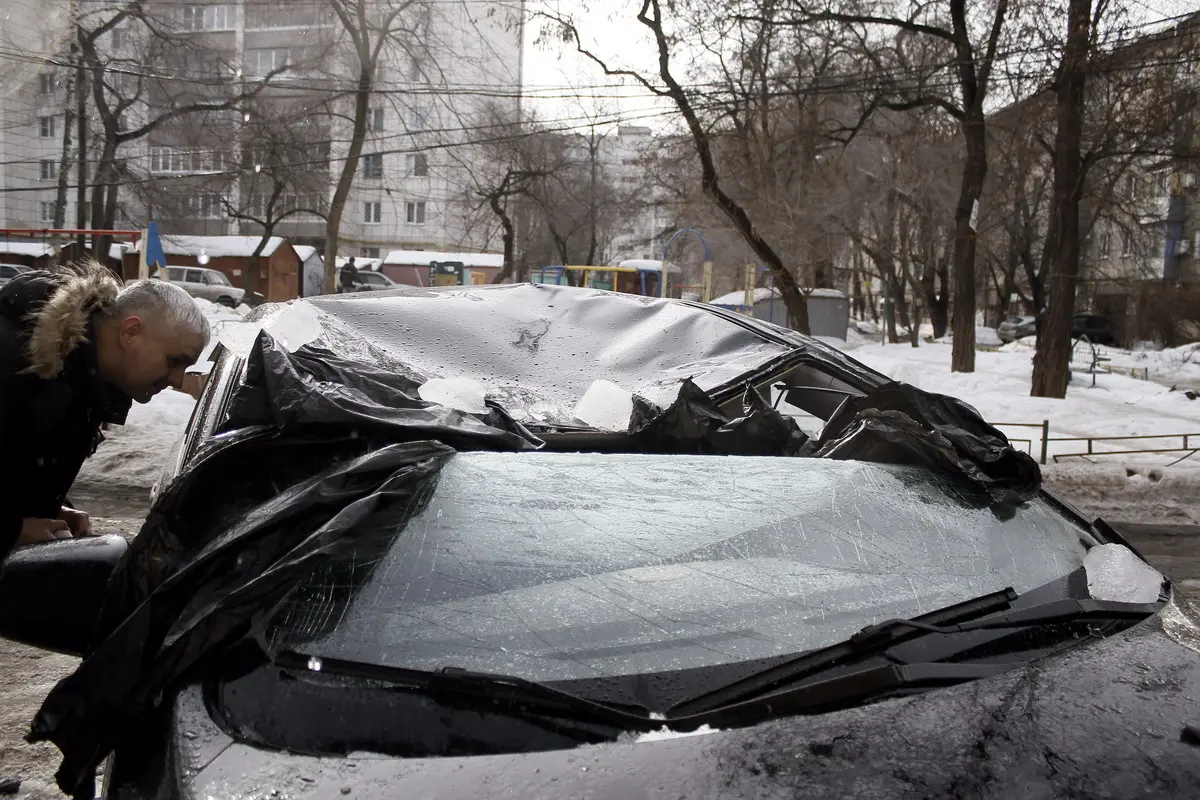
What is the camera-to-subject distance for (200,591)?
1.79m

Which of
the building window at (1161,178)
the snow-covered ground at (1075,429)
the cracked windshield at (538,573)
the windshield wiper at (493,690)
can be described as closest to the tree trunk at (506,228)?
the snow-covered ground at (1075,429)

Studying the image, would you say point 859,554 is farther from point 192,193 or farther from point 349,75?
point 192,193

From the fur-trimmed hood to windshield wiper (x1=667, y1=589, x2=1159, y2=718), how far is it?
174 cm

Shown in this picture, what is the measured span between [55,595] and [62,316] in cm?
81

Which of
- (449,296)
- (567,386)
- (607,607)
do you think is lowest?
(607,607)

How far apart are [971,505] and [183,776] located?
1913 millimetres

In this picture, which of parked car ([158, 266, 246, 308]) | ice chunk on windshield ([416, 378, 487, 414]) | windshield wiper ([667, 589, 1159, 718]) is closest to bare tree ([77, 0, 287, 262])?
parked car ([158, 266, 246, 308])

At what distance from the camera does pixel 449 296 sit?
147 inches

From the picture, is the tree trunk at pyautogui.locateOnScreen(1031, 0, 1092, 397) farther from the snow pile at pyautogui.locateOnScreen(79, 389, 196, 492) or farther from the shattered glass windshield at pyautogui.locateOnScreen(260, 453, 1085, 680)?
the shattered glass windshield at pyautogui.locateOnScreen(260, 453, 1085, 680)

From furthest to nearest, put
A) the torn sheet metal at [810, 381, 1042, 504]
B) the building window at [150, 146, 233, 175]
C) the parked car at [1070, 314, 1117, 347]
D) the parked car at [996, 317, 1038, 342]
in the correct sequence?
the parked car at [996, 317, 1038, 342], the parked car at [1070, 314, 1117, 347], the building window at [150, 146, 233, 175], the torn sheet metal at [810, 381, 1042, 504]

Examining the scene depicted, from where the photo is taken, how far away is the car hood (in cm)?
133

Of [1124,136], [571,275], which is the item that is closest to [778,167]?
[1124,136]

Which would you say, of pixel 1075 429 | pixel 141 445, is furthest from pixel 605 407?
pixel 1075 429

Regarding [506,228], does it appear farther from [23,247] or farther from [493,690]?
[493,690]
